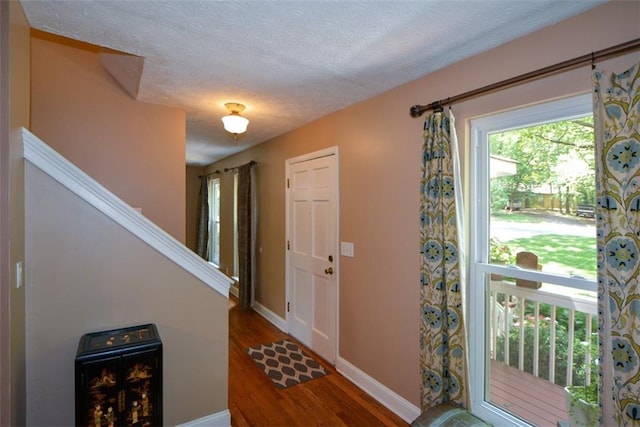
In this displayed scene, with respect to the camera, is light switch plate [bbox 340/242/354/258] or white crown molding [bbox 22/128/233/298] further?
light switch plate [bbox 340/242/354/258]

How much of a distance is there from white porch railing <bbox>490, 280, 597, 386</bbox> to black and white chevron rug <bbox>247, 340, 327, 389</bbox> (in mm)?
1619

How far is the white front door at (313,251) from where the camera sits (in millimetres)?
3002

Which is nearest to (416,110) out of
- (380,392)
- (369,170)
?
(369,170)

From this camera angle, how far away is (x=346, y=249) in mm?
2818

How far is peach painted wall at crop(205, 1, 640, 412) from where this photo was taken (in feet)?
4.70

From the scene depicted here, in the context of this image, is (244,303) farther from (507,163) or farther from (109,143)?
(507,163)

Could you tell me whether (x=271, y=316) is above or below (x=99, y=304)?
below

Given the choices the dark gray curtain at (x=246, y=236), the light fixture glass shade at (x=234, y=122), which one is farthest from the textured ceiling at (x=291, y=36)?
the dark gray curtain at (x=246, y=236)

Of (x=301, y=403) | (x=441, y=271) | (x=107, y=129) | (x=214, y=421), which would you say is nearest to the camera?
(x=441, y=271)

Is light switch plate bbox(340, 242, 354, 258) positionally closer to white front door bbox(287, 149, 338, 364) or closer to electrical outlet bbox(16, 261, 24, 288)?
white front door bbox(287, 149, 338, 364)

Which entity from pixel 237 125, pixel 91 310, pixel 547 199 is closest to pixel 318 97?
pixel 237 125

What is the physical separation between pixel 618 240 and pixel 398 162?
1.31 meters

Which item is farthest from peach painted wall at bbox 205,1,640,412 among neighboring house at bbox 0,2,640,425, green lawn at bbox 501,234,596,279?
green lawn at bbox 501,234,596,279

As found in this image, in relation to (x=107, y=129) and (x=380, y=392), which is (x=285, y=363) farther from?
(x=107, y=129)
